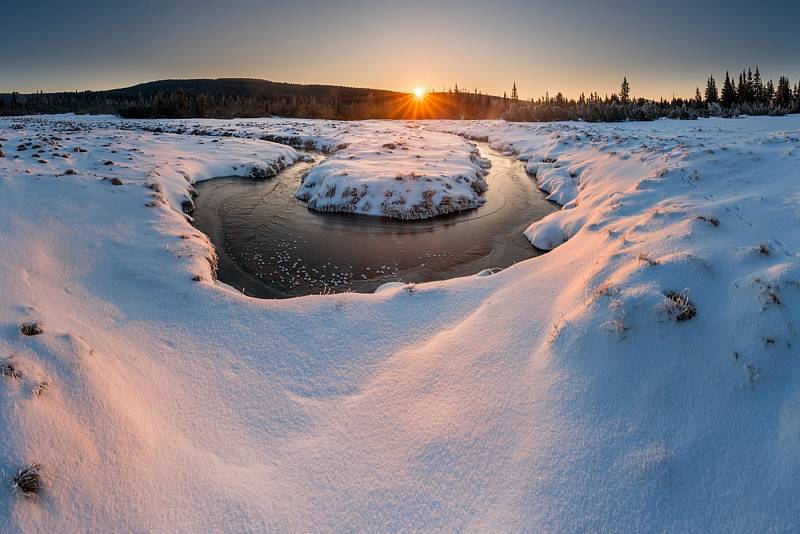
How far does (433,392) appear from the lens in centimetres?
543

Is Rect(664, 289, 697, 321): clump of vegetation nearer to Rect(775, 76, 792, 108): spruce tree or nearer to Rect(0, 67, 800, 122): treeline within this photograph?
Rect(0, 67, 800, 122): treeline

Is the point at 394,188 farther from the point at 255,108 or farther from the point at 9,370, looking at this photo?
the point at 255,108

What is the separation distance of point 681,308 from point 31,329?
8977 mm

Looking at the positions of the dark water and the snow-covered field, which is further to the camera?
the dark water

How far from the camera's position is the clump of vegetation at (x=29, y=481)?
361cm

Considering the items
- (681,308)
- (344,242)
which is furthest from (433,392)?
(344,242)

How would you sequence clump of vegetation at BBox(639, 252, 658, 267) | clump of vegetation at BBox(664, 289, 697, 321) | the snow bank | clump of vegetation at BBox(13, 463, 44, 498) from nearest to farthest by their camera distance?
1. clump of vegetation at BBox(13, 463, 44, 498)
2. clump of vegetation at BBox(664, 289, 697, 321)
3. clump of vegetation at BBox(639, 252, 658, 267)
4. the snow bank

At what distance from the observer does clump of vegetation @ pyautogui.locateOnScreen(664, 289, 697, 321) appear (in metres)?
5.25

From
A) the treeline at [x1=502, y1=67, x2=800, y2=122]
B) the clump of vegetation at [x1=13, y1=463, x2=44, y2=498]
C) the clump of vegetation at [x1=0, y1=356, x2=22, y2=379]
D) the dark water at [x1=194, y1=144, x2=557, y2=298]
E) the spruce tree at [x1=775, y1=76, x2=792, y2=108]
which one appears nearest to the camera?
the clump of vegetation at [x1=13, y1=463, x2=44, y2=498]

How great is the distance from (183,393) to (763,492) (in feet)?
21.8

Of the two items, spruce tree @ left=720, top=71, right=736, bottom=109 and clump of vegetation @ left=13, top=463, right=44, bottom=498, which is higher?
spruce tree @ left=720, top=71, right=736, bottom=109

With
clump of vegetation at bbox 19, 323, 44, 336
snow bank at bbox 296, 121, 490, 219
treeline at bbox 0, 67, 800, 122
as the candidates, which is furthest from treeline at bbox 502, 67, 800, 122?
clump of vegetation at bbox 19, 323, 44, 336

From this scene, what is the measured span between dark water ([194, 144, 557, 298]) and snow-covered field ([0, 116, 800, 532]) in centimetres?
275

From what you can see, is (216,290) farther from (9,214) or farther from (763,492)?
(763,492)
